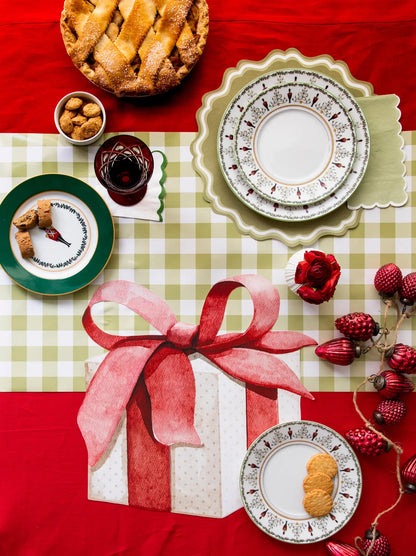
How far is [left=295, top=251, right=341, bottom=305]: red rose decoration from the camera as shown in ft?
3.25

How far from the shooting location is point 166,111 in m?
1.10

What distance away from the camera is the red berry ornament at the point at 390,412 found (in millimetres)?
1039

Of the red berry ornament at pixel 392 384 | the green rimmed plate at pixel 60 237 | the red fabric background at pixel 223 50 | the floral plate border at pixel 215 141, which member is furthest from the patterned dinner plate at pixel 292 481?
the red fabric background at pixel 223 50

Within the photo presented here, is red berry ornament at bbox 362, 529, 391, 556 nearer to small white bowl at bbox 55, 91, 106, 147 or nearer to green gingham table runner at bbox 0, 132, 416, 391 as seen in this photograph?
green gingham table runner at bbox 0, 132, 416, 391

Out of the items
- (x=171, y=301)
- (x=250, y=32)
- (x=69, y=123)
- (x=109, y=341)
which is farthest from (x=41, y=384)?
(x=250, y=32)

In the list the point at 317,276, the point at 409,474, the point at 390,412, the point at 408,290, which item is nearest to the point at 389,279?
the point at 408,290

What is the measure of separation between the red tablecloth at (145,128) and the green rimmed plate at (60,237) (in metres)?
0.14

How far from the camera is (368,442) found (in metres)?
1.04

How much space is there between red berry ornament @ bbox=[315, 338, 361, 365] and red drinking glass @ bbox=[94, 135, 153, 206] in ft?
1.69

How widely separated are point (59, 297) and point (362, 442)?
2.37ft

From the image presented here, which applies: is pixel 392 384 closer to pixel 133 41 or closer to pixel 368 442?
pixel 368 442

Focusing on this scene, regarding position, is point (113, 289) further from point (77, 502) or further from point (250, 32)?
point (250, 32)

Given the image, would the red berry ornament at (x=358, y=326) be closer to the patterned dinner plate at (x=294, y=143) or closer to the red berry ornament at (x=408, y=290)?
the red berry ornament at (x=408, y=290)

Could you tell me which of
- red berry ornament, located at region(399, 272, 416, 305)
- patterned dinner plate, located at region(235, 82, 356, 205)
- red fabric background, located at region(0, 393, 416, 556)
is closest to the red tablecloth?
red fabric background, located at region(0, 393, 416, 556)
